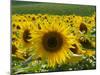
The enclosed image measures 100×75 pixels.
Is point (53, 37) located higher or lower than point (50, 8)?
lower

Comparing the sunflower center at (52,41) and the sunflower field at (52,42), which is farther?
the sunflower center at (52,41)

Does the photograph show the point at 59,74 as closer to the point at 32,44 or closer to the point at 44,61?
the point at 44,61

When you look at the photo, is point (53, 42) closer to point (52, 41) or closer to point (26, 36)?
point (52, 41)

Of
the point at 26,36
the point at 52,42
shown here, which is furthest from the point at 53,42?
the point at 26,36

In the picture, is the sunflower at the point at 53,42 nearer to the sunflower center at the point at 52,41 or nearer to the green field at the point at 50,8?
the sunflower center at the point at 52,41

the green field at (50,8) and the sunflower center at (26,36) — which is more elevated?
the green field at (50,8)

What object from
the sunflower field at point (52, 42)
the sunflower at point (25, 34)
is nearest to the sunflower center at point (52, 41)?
the sunflower field at point (52, 42)

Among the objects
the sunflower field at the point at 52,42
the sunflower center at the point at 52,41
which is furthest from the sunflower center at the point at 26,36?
the sunflower center at the point at 52,41
